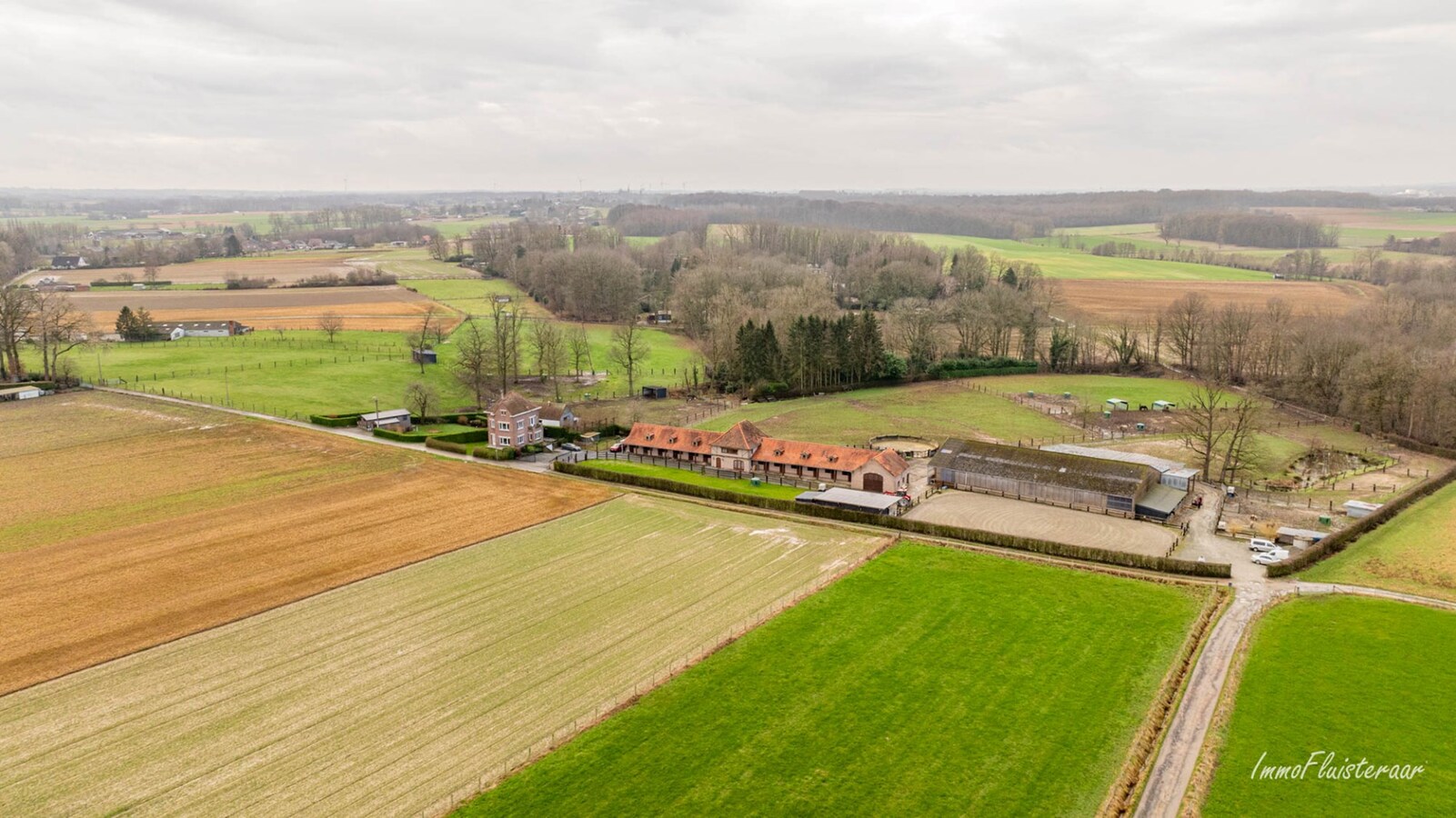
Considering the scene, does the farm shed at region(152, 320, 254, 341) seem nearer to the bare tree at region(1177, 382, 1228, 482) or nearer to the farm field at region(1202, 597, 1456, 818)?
the bare tree at region(1177, 382, 1228, 482)

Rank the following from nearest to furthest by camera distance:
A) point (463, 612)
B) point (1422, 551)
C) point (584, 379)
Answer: point (463, 612), point (1422, 551), point (584, 379)

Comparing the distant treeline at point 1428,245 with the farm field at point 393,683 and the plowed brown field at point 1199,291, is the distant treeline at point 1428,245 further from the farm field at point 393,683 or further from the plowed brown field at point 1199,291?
the farm field at point 393,683

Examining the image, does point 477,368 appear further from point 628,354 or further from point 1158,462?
point 1158,462

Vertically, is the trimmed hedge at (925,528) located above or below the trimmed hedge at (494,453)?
below

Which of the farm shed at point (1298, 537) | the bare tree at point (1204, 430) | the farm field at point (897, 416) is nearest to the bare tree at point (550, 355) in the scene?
the farm field at point (897, 416)

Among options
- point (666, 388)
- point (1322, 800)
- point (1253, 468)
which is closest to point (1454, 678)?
point (1322, 800)

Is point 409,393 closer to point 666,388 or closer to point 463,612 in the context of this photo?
point 666,388
